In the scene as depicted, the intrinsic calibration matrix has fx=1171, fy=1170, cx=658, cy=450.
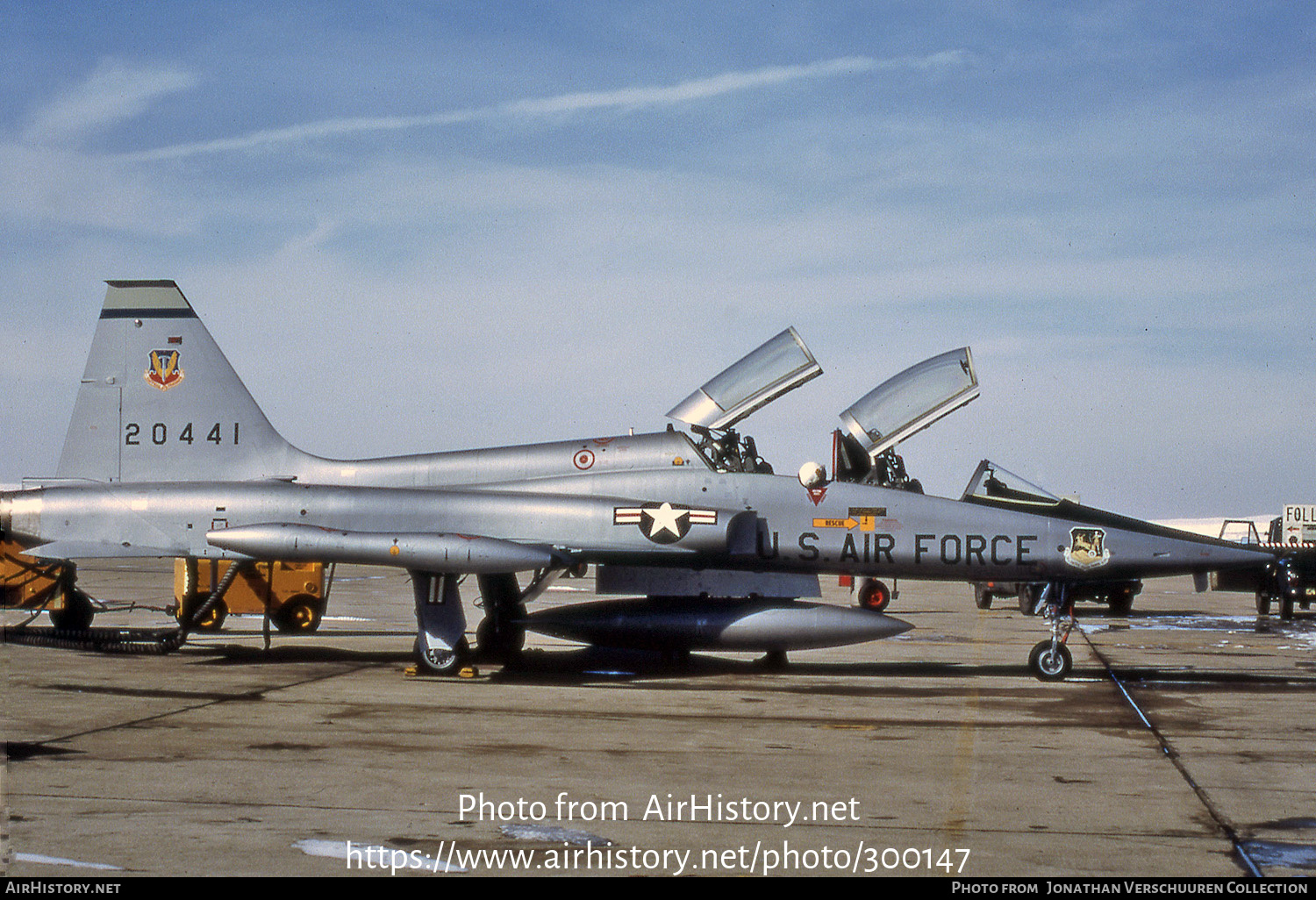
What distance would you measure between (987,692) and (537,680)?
486 cm

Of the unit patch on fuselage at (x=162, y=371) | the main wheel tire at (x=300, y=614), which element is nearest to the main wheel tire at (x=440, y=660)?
the unit patch on fuselage at (x=162, y=371)

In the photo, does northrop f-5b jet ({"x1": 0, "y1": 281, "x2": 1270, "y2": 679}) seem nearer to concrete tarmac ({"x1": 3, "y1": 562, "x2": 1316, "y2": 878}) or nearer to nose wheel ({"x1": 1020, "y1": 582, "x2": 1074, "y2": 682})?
nose wheel ({"x1": 1020, "y1": 582, "x2": 1074, "y2": 682})

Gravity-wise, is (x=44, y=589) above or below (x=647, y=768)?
above

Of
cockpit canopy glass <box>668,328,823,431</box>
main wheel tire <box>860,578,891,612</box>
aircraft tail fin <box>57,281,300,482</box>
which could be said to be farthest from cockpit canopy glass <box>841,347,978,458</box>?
main wheel tire <box>860,578,891,612</box>

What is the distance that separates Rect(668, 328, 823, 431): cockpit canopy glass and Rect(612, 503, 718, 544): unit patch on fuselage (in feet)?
4.03

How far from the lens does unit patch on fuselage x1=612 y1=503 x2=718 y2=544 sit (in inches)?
517

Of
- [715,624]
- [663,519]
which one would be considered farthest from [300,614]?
[715,624]

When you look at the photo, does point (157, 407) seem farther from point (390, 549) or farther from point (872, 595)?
point (872, 595)

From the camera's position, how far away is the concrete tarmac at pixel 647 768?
5812 mm

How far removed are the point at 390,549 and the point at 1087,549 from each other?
7699 millimetres

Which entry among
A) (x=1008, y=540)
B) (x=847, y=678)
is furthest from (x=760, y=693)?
(x=1008, y=540)

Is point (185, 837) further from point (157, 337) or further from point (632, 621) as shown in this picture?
point (157, 337)

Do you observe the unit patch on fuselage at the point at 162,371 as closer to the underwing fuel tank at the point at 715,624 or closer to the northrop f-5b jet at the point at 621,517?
the northrop f-5b jet at the point at 621,517

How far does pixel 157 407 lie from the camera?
14898 mm
